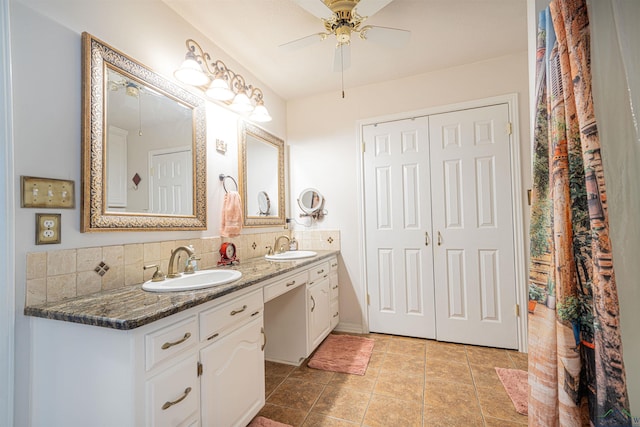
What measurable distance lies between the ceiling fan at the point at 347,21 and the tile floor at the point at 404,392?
2.27 meters

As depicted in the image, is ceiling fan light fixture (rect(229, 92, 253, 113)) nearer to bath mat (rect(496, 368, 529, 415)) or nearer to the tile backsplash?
the tile backsplash

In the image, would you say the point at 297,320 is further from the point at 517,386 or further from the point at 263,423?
the point at 517,386

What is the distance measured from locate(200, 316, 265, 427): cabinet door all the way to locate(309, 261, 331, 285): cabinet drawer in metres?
0.72

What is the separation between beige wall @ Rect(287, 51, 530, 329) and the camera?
2.48 m

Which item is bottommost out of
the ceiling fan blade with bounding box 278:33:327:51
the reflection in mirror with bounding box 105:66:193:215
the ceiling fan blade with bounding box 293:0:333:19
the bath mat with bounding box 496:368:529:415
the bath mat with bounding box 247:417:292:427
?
the bath mat with bounding box 496:368:529:415

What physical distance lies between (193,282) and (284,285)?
56 centimetres

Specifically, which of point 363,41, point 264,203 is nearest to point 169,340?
point 264,203

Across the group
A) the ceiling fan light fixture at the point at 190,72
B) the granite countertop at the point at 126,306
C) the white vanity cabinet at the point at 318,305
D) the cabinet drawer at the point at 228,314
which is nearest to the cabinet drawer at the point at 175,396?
the cabinet drawer at the point at 228,314

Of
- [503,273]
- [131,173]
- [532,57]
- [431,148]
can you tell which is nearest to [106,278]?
[131,173]

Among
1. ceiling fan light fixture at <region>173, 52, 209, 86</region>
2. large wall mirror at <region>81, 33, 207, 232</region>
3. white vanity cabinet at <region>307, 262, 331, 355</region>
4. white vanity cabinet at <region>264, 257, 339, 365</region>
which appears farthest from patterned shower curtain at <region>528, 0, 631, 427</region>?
large wall mirror at <region>81, 33, 207, 232</region>

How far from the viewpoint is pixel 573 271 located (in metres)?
0.73

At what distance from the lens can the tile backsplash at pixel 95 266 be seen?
1.07 metres

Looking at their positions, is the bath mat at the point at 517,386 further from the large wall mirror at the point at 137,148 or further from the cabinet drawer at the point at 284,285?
the large wall mirror at the point at 137,148

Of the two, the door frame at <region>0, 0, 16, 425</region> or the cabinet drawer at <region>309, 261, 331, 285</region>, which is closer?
the door frame at <region>0, 0, 16, 425</region>
